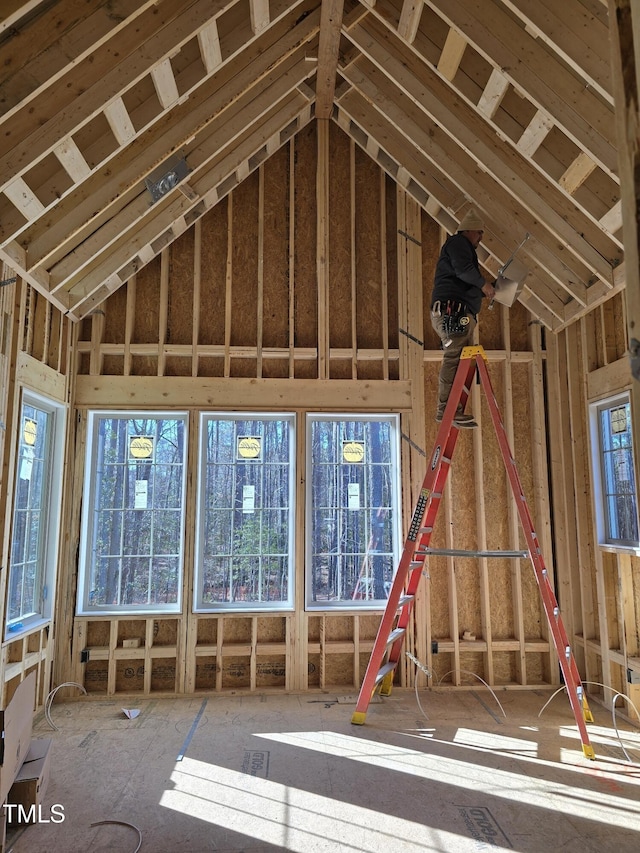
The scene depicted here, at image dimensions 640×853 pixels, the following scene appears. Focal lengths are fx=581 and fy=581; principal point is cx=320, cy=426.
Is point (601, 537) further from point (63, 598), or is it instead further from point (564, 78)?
point (63, 598)

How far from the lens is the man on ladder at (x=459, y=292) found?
4.11m

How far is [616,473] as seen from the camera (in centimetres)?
487

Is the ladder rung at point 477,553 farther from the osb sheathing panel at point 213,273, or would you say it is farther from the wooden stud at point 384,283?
the osb sheathing panel at point 213,273

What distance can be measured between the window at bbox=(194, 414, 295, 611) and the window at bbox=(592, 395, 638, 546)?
2730 mm

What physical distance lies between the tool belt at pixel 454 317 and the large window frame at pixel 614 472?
1.50 metres

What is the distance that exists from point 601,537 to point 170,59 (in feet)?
15.7

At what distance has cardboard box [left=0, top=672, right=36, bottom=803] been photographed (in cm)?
271

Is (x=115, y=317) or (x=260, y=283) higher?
(x=260, y=283)

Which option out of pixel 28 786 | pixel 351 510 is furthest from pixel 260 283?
pixel 28 786

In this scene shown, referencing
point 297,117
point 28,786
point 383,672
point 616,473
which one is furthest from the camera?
point 297,117

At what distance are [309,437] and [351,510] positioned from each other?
31.7 inches

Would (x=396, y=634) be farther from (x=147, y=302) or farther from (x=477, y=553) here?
(x=147, y=302)

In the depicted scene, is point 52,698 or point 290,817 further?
point 52,698

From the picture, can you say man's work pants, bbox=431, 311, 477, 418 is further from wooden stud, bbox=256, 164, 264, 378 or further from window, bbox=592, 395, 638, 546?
wooden stud, bbox=256, 164, 264, 378
